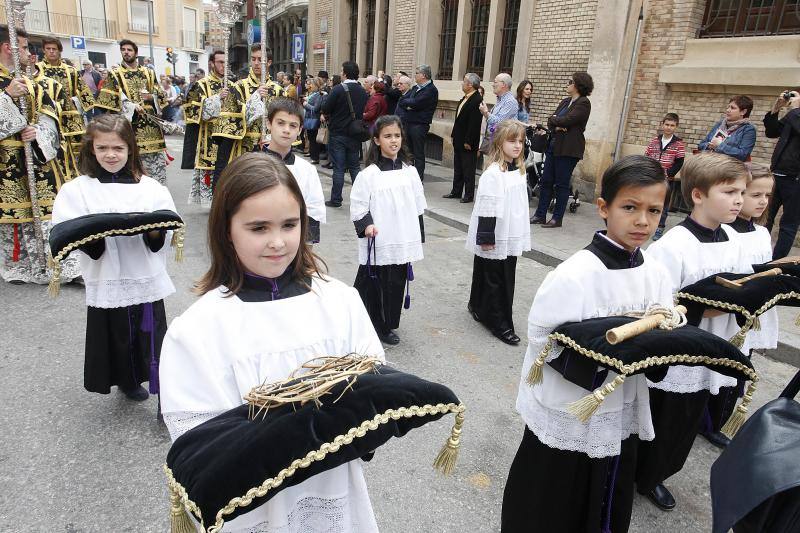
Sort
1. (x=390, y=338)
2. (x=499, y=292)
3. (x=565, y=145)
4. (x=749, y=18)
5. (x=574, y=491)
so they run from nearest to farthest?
1. (x=574, y=491)
2. (x=390, y=338)
3. (x=499, y=292)
4. (x=749, y=18)
5. (x=565, y=145)

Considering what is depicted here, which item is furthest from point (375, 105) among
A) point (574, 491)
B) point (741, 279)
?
point (574, 491)

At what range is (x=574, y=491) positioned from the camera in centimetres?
232

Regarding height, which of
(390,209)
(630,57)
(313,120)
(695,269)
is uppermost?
(630,57)

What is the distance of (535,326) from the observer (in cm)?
226

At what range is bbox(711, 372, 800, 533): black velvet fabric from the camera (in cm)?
123

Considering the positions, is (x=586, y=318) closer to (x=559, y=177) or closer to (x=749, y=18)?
(x=559, y=177)

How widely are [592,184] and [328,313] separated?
31.3ft

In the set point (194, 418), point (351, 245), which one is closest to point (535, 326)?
point (194, 418)

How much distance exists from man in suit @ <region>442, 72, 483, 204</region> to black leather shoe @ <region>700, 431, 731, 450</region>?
7.13 m

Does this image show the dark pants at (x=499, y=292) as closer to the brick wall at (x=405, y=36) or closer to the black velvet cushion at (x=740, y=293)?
the black velvet cushion at (x=740, y=293)

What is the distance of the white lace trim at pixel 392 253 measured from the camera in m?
4.49

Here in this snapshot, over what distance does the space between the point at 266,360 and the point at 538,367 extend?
1.11m

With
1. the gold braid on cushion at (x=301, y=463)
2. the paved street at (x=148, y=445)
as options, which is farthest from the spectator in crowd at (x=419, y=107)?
the gold braid on cushion at (x=301, y=463)

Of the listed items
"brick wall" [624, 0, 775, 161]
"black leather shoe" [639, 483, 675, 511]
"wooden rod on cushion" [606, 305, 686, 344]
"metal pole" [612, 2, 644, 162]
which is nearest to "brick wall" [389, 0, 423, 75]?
"metal pole" [612, 2, 644, 162]
